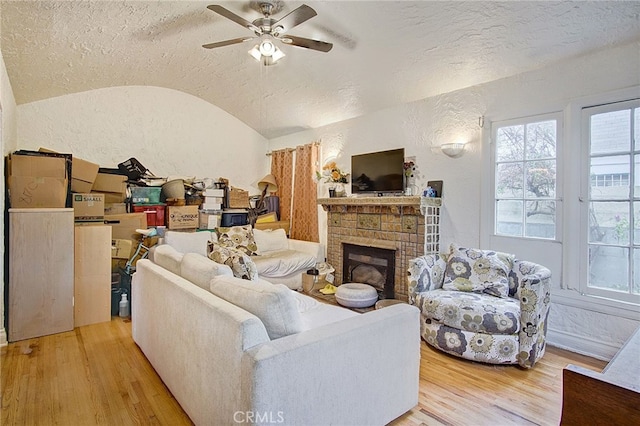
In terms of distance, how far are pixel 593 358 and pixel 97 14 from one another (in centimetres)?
484

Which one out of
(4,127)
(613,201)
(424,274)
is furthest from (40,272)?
(613,201)

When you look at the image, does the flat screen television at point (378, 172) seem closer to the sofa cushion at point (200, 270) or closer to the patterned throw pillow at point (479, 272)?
the patterned throw pillow at point (479, 272)

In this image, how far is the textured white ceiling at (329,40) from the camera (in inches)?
96.7

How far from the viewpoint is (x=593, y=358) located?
261cm

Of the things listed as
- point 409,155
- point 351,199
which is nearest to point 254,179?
point 351,199

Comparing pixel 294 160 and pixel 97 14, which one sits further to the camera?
pixel 294 160

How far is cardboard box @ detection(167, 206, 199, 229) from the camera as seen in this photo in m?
4.42

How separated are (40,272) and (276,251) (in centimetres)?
267

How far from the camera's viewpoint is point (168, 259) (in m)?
2.45

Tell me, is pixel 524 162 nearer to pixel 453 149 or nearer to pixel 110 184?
pixel 453 149

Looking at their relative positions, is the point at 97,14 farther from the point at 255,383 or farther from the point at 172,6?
the point at 255,383

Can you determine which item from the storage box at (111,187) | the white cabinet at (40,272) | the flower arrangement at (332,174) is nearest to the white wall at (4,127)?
the white cabinet at (40,272)
